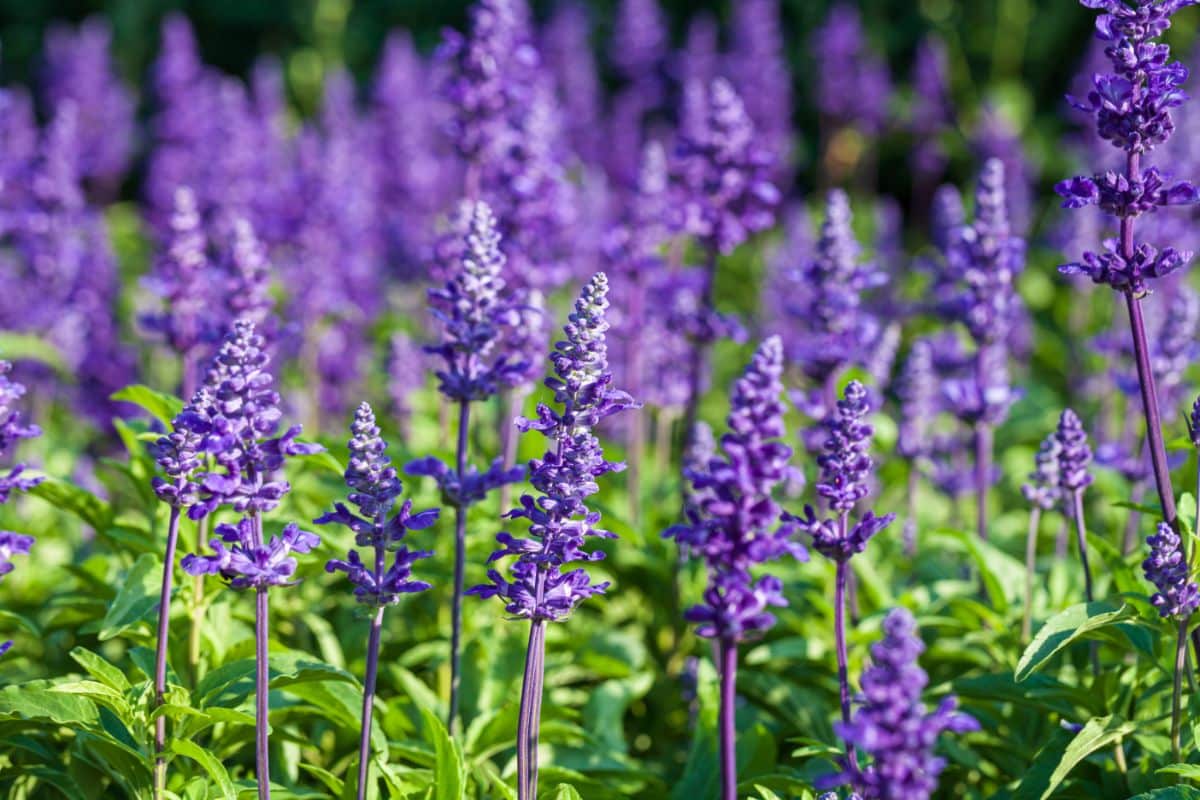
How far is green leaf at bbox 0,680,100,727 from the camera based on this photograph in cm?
377

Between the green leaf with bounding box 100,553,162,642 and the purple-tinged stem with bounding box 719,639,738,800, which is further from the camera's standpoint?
the green leaf with bounding box 100,553,162,642

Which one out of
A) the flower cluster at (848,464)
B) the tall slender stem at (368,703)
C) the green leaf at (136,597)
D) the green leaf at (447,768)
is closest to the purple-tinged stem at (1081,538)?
the flower cluster at (848,464)

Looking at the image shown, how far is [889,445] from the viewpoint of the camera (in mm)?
6559

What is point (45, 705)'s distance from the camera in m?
3.83

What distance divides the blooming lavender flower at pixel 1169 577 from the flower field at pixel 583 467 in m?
0.01

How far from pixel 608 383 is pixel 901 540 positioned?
3.00m

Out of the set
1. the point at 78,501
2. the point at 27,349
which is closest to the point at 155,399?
the point at 78,501

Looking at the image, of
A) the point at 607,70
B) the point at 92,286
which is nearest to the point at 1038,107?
the point at 607,70

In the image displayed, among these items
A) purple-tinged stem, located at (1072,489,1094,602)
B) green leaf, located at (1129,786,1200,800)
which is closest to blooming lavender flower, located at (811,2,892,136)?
purple-tinged stem, located at (1072,489,1094,602)

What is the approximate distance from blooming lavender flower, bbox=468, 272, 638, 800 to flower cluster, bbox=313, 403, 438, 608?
0.77ft

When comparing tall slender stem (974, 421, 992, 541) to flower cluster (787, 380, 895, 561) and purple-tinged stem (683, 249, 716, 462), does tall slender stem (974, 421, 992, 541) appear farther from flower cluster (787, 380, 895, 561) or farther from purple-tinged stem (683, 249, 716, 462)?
flower cluster (787, 380, 895, 561)

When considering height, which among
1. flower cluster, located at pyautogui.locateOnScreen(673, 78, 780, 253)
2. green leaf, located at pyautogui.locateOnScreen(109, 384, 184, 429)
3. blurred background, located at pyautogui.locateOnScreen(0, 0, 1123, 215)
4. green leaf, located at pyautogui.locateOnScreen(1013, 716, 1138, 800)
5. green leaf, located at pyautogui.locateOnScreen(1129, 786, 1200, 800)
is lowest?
green leaf, located at pyautogui.locateOnScreen(1129, 786, 1200, 800)

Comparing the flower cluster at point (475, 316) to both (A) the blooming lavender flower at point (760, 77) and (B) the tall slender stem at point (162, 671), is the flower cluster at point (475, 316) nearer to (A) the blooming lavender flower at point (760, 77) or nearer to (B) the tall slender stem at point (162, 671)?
(B) the tall slender stem at point (162, 671)

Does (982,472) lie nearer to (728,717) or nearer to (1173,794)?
(1173,794)
